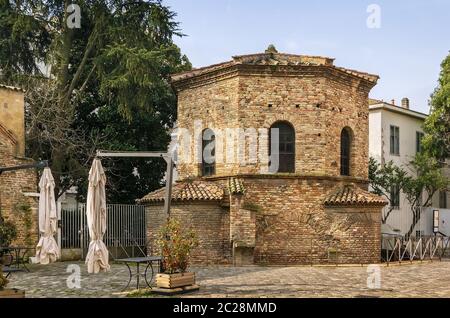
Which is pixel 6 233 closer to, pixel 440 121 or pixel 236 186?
pixel 236 186

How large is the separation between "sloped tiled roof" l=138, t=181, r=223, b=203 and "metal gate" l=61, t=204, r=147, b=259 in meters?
2.27

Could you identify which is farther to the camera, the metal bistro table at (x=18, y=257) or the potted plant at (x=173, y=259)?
the metal bistro table at (x=18, y=257)

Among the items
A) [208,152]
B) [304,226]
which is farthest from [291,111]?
[304,226]

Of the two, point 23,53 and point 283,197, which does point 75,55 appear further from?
point 283,197

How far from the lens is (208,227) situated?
1908cm

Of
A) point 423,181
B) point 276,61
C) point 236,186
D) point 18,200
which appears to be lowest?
point 18,200

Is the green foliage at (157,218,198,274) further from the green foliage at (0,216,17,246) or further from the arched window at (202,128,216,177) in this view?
the arched window at (202,128,216,177)

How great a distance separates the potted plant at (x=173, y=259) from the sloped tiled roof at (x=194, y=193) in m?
6.90

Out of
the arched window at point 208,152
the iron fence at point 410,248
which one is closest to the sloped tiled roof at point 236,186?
the arched window at point 208,152

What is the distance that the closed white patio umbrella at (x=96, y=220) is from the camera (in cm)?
1198

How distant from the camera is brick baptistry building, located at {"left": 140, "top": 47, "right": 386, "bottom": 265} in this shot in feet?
62.0

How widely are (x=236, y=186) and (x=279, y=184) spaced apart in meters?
1.67

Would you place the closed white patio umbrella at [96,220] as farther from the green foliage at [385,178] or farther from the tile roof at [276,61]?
the green foliage at [385,178]

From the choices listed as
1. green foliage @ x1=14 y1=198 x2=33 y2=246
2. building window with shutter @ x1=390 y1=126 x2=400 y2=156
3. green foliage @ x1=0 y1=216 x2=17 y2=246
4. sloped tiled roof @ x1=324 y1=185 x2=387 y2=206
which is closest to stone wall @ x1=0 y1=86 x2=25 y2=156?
green foliage @ x1=14 y1=198 x2=33 y2=246
